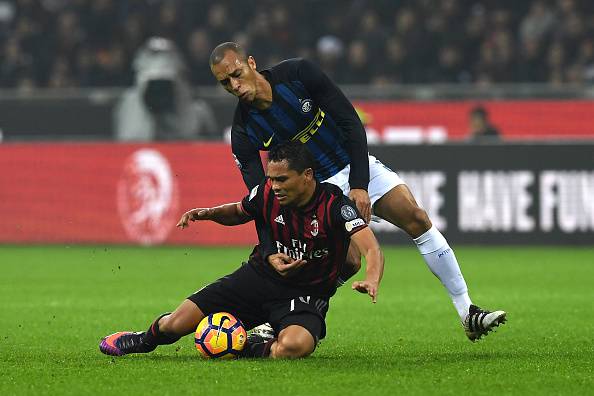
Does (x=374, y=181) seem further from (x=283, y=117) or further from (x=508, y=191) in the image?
(x=508, y=191)

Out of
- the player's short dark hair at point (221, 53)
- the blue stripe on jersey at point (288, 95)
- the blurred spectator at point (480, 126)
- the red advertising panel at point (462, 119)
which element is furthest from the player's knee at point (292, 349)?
the red advertising panel at point (462, 119)

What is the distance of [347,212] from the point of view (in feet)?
22.7

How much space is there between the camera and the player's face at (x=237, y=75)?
289 inches

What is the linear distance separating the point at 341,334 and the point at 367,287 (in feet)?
8.00

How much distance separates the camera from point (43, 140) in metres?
19.0

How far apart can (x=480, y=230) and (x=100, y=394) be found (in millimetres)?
11243

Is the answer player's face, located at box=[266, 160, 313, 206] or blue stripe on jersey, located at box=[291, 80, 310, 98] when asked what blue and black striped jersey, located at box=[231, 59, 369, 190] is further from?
player's face, located at box=[266, 160, 313, 206]

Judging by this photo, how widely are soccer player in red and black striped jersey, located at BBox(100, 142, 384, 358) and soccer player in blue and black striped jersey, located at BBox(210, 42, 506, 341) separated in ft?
0.70

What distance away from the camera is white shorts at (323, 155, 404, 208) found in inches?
312

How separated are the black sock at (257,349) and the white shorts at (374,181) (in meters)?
1.17

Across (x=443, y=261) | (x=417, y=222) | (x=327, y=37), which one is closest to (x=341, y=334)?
(x=443, y=261)

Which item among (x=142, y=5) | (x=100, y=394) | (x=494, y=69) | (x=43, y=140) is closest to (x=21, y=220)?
(x=43, y=140)

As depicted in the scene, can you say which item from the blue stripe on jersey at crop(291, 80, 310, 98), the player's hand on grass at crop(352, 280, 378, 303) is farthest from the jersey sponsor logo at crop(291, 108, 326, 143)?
the player's hand on grass at crop(352, 280, 378, 303)

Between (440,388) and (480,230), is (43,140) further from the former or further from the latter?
(440,388)
